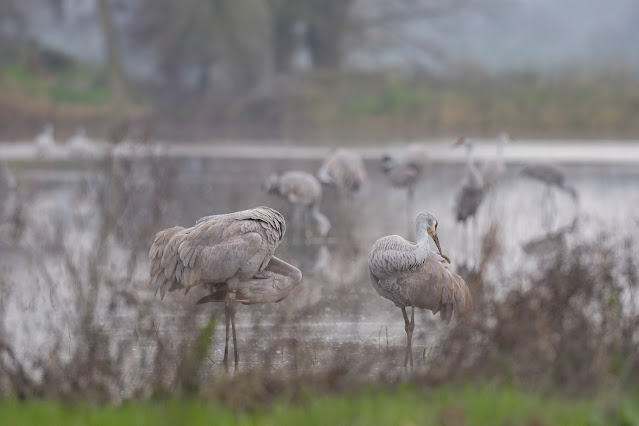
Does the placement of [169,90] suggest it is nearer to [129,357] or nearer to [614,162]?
[614,162]

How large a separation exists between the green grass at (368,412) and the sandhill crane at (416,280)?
2295 millimetres

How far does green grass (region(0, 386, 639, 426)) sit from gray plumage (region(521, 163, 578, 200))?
914 cm

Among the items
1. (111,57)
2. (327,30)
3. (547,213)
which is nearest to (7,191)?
(547,213)

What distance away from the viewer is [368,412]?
374 centimetres

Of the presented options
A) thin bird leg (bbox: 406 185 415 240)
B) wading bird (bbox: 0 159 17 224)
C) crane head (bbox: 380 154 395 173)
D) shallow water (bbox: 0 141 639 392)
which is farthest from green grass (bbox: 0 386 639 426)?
crane head (bbox: 380 154 395 173)

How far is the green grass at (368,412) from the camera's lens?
372 cm

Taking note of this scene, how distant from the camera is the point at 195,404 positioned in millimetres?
3898

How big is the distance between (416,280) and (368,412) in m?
2.74

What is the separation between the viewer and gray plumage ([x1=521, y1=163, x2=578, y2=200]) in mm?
12980

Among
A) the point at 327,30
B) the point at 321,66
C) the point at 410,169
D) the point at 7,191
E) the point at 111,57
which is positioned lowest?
the point at 7,191

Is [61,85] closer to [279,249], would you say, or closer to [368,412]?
[279,249]

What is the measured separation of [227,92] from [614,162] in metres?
16.7

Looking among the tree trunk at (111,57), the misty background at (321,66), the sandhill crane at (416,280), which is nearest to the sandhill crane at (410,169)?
the sandhill crane at (416,280)

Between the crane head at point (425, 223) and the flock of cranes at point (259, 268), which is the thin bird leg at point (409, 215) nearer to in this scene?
the crane head at point (425, 223)
